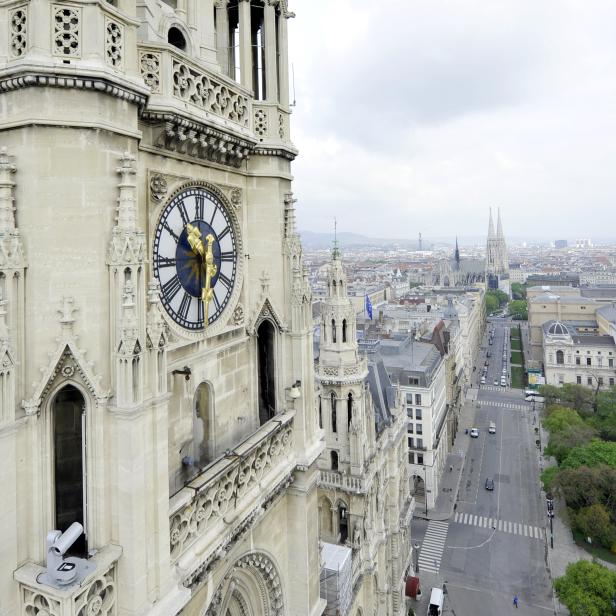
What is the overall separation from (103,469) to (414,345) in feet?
210

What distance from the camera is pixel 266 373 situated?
12.4 meters

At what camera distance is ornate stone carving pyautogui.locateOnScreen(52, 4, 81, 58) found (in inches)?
257

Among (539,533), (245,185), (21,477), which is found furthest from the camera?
(539,533)

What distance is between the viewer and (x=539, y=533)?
49844 mm

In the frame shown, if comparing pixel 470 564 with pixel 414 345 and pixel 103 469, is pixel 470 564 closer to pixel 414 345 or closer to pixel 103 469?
pixel 414 345

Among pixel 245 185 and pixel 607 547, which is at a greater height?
pixel 245 185

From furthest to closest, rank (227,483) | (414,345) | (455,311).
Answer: (455,311) < (414,345) < (227,483)

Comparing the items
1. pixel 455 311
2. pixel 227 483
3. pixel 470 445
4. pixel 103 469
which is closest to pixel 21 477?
pixel 103 469

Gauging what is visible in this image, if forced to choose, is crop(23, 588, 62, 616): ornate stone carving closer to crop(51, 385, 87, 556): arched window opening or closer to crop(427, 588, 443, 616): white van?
crop(51, 385, 87, 556): arched window opening

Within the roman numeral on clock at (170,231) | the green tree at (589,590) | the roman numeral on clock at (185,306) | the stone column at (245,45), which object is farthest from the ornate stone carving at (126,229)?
the green tree at (589,590)

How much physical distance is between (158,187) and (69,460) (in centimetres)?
441

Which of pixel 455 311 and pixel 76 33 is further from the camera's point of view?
pixel 455 311

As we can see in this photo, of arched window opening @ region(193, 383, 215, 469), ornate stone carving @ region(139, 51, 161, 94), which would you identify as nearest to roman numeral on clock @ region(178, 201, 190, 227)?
ornate stone carving @ region(139, 51, 161, 94)

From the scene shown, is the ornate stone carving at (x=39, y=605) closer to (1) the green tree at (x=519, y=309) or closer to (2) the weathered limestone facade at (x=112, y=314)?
(2) the weathered limestone facade at (x=112, y=314)
